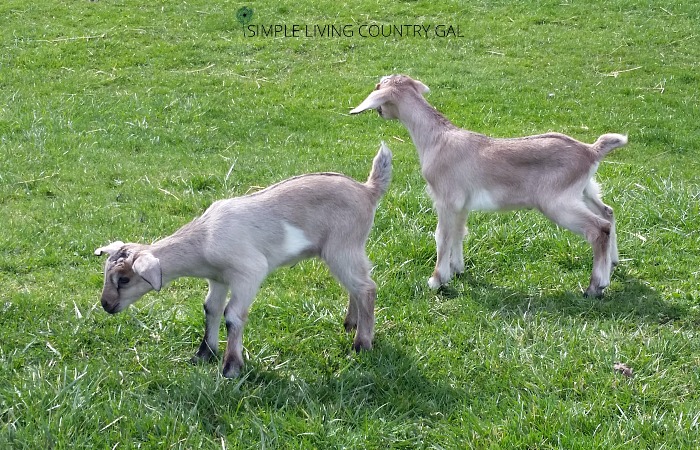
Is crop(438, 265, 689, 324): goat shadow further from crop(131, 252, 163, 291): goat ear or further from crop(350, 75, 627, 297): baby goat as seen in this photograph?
crop(131, 252, 163, 291): goat ear

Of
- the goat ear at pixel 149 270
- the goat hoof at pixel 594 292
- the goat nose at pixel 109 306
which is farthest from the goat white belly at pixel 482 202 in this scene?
the goat nose at pixel 109 306

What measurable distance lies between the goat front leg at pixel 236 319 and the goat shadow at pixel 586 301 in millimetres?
1535

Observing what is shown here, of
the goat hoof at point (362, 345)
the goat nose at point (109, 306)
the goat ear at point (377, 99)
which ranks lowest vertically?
the goat hoof at point (362, 345)

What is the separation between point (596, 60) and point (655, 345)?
884cm

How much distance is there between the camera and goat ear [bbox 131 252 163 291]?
13.6 ft

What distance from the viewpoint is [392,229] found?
20.3 ft

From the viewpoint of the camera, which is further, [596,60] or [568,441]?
[596,60]

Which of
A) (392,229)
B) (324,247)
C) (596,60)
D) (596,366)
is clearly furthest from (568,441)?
(596,60)

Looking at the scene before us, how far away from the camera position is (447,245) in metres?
5.58

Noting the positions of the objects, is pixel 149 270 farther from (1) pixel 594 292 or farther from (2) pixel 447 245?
(1) pixel 594 292

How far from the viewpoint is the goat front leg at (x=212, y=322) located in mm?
4539

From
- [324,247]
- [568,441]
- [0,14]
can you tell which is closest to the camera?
[568,441]

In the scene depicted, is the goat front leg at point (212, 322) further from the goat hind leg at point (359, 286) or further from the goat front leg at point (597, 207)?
the goat front leg at point (597, 207)

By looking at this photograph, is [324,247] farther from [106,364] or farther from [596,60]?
[596,60]
